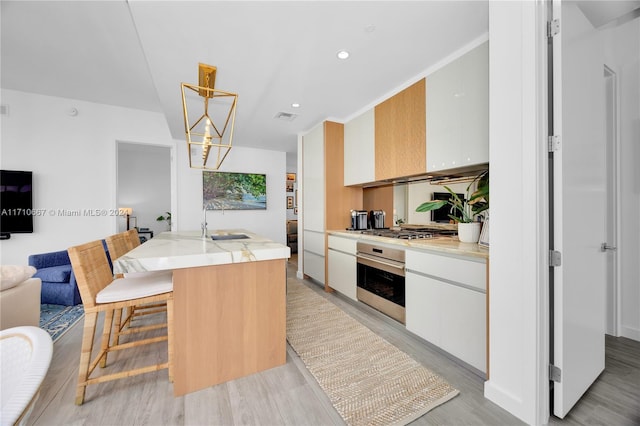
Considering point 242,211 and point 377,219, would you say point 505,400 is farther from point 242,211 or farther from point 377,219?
point 242,211

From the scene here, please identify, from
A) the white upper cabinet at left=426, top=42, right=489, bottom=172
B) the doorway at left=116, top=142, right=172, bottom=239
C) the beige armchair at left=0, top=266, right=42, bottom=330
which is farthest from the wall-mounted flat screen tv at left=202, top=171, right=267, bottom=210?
the white upper cabinet at left=426, top=42, right=489, bottom=172

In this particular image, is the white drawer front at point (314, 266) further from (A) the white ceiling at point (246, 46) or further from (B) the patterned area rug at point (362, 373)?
(A) the white ceiling at point (246, 46)

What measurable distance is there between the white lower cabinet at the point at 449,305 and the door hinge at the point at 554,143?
0.74m

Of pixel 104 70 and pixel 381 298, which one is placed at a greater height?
pixel 104 70

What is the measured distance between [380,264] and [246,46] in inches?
86.9

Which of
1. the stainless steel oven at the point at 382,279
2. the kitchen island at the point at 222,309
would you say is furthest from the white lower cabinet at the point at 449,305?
the kitchen island at the point at 222,309

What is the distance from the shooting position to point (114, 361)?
75.7 inches

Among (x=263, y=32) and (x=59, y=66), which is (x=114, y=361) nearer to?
(x=263, y=32)

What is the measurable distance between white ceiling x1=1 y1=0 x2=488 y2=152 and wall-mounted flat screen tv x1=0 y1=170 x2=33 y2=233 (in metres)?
1.18

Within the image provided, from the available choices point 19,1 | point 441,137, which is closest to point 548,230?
point 441,137

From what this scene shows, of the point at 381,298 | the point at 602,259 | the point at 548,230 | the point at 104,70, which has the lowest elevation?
the point at 381,298

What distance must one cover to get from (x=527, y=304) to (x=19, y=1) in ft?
13.4

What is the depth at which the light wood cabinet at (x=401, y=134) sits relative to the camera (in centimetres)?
247

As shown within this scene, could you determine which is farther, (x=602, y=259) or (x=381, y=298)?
(x=381, y=298)
